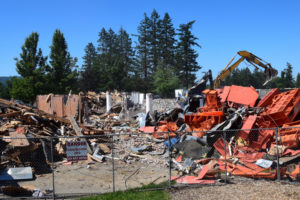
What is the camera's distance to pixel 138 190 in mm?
7895

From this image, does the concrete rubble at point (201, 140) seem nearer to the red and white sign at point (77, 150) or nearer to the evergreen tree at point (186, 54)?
the red and white sign at point (77, 150)

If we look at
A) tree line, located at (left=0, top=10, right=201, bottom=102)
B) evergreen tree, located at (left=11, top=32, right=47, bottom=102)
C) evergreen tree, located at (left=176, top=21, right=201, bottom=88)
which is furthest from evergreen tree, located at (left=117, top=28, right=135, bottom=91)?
evergreen tree, located at (left=11, top=32, right=47, bottom=102)

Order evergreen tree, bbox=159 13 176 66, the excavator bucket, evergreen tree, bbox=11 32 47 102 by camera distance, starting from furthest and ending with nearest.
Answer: evergreen tree, bbox=159 13 176 66 → evergreen tree, bbox=11 32 47 102 → the excavator bucket

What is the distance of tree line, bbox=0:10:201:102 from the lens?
4331 cm

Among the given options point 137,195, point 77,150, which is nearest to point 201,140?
point 137,195

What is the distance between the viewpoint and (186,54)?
187ft

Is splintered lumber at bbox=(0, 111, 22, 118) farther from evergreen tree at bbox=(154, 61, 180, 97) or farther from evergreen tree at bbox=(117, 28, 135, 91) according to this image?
evergreen tree at bbox=(117, 28, 135, 91)

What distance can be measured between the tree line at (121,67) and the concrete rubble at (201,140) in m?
28.0

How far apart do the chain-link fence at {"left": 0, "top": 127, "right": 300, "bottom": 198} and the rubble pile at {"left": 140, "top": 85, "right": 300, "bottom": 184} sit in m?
0.03

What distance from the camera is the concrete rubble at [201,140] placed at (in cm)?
902

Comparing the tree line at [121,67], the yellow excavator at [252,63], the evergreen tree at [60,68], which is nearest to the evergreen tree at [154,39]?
the tree line at [121,67]

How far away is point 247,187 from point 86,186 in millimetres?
4479

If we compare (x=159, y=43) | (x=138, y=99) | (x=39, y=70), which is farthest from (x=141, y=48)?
(x=138, y=99)

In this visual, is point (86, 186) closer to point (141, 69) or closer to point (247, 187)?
point (247, 187)
